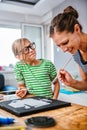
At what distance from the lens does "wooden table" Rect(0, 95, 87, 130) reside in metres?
0.72

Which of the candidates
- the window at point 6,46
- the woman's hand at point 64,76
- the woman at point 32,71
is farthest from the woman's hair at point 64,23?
the window at point 6,46

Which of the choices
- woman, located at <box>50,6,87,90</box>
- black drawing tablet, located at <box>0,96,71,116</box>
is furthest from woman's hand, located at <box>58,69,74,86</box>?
black drawing tablet, located at <box>0,96,71,116</box>

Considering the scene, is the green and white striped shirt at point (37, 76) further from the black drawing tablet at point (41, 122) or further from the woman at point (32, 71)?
the black drawing tablet at point (41, 122)

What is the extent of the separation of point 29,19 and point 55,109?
390 cm

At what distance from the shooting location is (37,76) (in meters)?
1.53

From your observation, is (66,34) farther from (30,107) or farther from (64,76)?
(30,107)

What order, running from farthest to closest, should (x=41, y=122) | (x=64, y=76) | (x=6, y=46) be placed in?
1. (x=6, y=46)
2. (x=64, y=76)
3. (x=41, y=122)

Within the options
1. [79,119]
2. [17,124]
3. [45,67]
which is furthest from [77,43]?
[17,124]

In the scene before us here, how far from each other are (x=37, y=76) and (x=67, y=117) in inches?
28.5

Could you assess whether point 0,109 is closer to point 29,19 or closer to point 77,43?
point 77,43

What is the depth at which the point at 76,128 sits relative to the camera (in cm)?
70

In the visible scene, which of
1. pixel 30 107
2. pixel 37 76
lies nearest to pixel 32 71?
pixel 37 76

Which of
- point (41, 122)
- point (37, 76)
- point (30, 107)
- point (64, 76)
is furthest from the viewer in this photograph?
point (37, 76)

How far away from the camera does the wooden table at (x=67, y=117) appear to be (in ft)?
2.37
